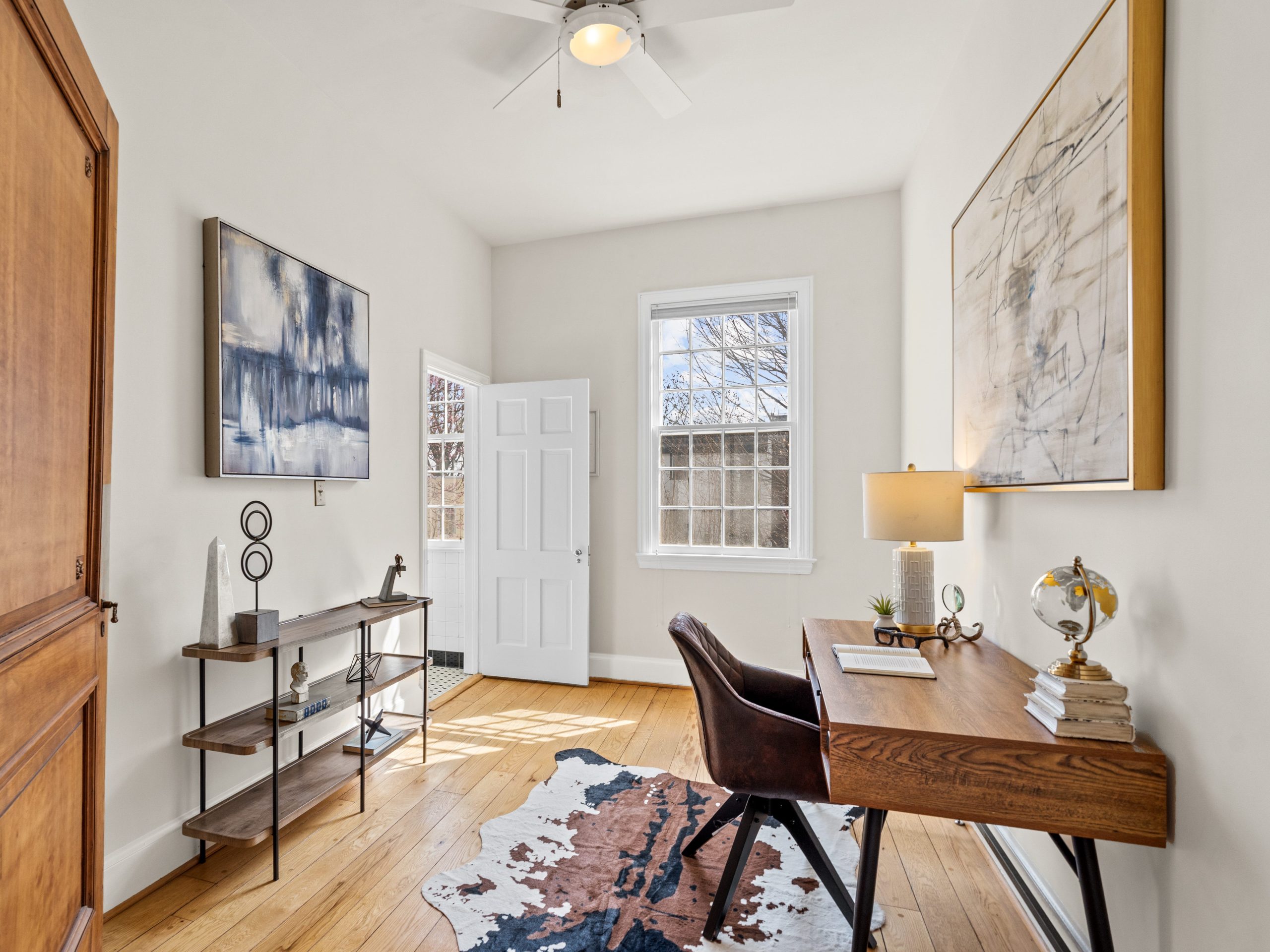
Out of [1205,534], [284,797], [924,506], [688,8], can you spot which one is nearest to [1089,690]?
[1205,534]

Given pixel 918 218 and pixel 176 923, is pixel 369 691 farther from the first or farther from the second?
pixel 918 218

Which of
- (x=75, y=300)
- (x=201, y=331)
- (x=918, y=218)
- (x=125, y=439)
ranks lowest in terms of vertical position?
(x=125, y=439)

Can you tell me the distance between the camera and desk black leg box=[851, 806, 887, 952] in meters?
1.40

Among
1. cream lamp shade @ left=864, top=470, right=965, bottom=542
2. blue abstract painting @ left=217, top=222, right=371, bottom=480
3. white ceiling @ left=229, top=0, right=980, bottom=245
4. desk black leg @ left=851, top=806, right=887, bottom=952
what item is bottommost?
desk black leg @ left=851, top=806, right=887, bottom=952

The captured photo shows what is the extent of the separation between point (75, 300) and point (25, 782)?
883mm

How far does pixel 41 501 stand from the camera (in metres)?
1.09

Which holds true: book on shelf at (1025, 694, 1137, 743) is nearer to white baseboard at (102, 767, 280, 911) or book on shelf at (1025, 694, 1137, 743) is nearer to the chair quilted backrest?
the chair quilted backrest

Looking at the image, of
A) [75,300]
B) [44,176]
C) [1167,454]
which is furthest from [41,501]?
[1167,454]

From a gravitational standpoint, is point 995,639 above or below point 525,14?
below

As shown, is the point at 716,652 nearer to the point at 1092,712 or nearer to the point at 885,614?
the point at 885,614

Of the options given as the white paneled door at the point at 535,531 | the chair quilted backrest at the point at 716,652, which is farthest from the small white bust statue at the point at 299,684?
the white paneled door at the point at 535,531

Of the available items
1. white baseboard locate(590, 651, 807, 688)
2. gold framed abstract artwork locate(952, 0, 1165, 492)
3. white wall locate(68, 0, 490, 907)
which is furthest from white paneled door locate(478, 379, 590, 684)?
gold framed abstract artwork locate(952, 0, 1165, 492)

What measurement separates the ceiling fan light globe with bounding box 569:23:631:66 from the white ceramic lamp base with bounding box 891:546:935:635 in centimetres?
200

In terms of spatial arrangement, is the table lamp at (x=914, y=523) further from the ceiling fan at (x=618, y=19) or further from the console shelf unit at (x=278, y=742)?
the console shelf unit at (x=278, y=742)
